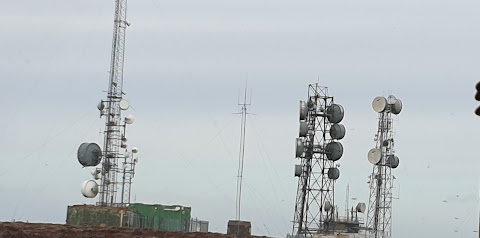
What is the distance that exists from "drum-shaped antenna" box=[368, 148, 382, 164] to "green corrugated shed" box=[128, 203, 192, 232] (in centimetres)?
1382

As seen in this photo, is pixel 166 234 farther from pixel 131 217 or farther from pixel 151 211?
pixel 151 211

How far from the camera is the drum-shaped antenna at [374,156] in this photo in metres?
65.1

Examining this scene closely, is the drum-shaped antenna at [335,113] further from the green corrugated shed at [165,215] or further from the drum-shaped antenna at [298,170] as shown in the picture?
the green corrugated shed at [165,215]

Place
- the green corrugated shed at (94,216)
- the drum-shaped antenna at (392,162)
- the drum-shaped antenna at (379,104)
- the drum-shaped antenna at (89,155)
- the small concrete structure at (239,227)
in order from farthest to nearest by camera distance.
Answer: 1. the drum-shaped antenna at (392,162)
2. the drum-shaped antenna at (379,104)
3. the drum-shaped antenna at (89,155)
4. the green corrugated shed at (94,216)
5. the small concrete structure at (239,227)

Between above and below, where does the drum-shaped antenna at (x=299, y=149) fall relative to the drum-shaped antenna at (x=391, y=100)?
below

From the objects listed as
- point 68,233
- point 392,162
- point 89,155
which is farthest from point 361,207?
point 68,233

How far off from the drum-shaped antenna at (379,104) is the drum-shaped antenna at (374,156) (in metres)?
3.23

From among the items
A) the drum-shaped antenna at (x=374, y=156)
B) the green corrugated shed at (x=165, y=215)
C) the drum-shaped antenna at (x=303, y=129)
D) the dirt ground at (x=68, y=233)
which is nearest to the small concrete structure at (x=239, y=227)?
the drum-shaped antenna at (x=303, y=129)

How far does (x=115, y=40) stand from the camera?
220ft

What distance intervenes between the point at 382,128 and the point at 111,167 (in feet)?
71.6

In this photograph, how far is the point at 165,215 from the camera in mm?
66125

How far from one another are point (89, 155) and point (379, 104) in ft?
69.8

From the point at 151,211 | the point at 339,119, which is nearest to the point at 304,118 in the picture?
the point at 339,119

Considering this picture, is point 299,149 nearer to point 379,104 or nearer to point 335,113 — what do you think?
point 335,113
